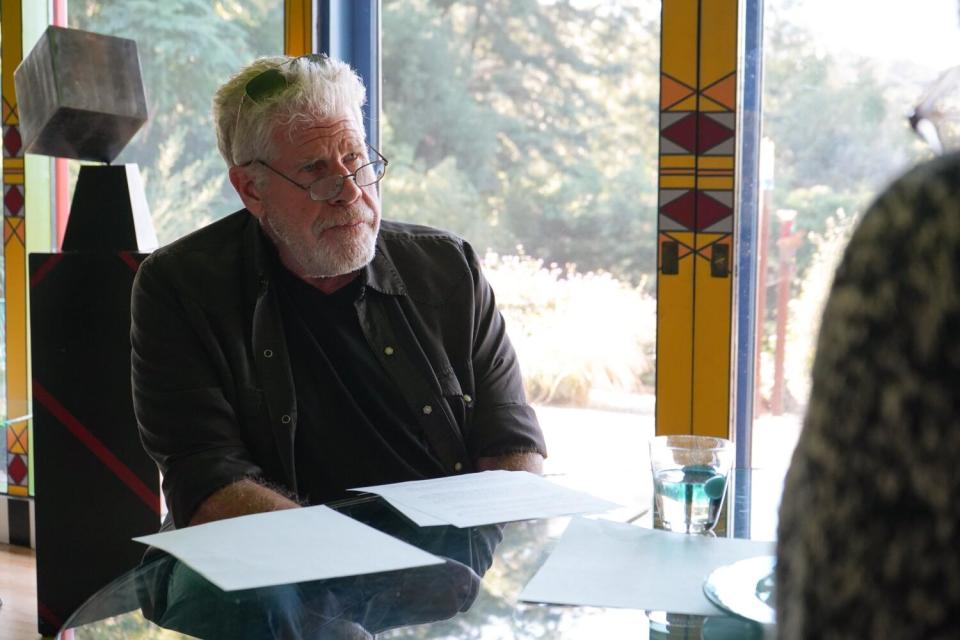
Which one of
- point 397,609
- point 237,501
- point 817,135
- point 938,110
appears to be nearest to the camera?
point 397,609

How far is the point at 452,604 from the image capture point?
121 cm

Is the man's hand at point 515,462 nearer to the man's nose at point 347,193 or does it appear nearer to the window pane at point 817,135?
the man's nose at point 347,193

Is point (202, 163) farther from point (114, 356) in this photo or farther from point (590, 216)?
point (590, 216)

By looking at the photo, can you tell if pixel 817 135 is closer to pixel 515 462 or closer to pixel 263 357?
pixel 515 462

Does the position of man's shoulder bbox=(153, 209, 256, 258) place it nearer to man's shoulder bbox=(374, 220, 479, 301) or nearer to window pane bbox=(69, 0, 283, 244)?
man's shoulder bbox=(374, 220, 479, 301)

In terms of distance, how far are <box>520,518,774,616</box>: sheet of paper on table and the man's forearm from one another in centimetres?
59

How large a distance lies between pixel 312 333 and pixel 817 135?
148 cm

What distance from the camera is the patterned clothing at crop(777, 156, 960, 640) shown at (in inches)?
16.7

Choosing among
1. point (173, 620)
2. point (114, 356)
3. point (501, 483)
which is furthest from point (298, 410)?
point (114, 356)

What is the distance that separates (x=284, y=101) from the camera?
2180 mm

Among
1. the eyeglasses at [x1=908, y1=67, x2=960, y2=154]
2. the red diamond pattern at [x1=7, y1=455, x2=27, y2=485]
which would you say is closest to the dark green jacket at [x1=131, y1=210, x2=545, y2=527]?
the eyeglasses at [x1=908, y1=67, x2=960, y2=154]

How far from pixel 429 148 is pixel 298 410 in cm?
153

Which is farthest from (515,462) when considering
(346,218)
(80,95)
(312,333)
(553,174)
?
(80,95)

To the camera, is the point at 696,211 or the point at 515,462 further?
the point at 696,211
